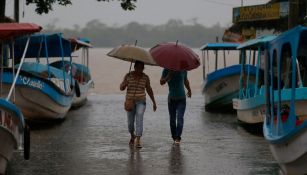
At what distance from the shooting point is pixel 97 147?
464 inches

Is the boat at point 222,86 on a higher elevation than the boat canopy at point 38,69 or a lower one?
lower

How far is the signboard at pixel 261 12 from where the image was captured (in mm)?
26828

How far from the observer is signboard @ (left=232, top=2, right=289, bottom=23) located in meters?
26.8

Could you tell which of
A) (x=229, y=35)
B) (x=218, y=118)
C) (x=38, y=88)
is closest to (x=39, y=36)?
(x=38, y=88)

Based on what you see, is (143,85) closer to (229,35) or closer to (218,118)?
(218,118)

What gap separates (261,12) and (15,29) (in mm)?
20062

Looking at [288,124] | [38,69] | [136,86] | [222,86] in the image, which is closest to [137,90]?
[136,86]

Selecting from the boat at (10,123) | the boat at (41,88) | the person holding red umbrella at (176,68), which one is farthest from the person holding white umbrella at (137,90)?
the boat at (10,123)

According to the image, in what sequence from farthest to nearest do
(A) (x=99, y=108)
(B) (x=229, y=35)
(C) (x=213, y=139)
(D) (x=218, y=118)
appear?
(B) (x=229, y=35) < (A) (x=99, y=108) < (D) (x=218, y=118) < (C) (x=213, y=139)

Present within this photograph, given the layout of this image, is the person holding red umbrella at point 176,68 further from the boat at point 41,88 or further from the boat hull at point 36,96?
the boat hull at point 36,96

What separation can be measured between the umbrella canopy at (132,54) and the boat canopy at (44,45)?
5.40 metres

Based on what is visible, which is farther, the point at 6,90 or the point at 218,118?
the point at 218,118

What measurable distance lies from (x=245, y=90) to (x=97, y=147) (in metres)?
5.87

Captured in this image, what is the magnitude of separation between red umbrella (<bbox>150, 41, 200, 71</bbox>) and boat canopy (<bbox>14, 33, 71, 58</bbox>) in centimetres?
551
